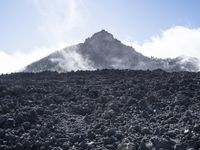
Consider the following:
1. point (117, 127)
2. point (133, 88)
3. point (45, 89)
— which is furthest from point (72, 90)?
point (117, 127)

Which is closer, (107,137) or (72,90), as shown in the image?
(107,137)

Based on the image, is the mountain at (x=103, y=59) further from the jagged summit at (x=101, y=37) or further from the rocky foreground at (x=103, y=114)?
the rocky foreground at (x=103, y=114)

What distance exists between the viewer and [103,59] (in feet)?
200

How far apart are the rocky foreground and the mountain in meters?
35.4

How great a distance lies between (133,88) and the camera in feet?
59.8

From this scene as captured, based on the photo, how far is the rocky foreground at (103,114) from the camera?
40.2 ft

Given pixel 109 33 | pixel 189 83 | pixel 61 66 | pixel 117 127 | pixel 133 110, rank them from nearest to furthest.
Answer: pixel 117 127 < pixel 133 110 < pixel 189 83 < pixel 61 66 < pixel 109 33

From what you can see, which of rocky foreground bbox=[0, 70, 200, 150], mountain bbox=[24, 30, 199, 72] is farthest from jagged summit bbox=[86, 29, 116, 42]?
rocky foreground bbox=[0, 70, 200, 150]

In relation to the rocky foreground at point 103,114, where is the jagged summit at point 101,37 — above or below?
above

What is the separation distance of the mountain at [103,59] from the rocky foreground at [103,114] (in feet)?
116

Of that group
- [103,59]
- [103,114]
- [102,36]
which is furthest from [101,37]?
[103,114]

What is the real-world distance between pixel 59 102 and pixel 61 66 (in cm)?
3902

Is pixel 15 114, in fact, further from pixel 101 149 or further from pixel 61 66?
pixel 61 66

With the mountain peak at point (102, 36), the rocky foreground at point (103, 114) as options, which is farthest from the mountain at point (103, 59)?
the rocky foreground at point (103, 114)
